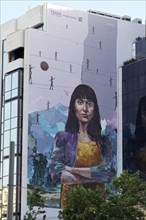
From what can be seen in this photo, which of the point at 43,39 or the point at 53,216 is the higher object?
the point at 43,39

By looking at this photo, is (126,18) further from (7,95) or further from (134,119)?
(7,95)

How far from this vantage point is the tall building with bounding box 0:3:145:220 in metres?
75.4

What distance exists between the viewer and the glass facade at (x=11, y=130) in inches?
2950

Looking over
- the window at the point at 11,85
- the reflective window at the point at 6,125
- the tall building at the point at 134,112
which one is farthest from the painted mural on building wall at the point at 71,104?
the reflective window at the point at 6,125

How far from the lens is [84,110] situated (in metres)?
80.4

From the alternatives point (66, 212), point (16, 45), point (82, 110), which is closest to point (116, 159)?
point (82, 110)

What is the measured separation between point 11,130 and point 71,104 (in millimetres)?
7854

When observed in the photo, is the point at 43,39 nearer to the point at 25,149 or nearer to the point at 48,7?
the point at 48,7

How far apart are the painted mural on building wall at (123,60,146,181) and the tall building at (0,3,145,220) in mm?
1009

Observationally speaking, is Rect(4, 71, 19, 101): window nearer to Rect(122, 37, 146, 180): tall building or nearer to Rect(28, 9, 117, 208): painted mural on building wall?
Rect(28, 9, 117, 208): painted mural on building wall

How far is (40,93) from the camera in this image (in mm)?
77500

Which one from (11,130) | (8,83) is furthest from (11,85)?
(11,130)

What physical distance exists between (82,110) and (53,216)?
43.9ft

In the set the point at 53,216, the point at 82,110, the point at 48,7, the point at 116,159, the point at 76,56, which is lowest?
the point at 53,216
